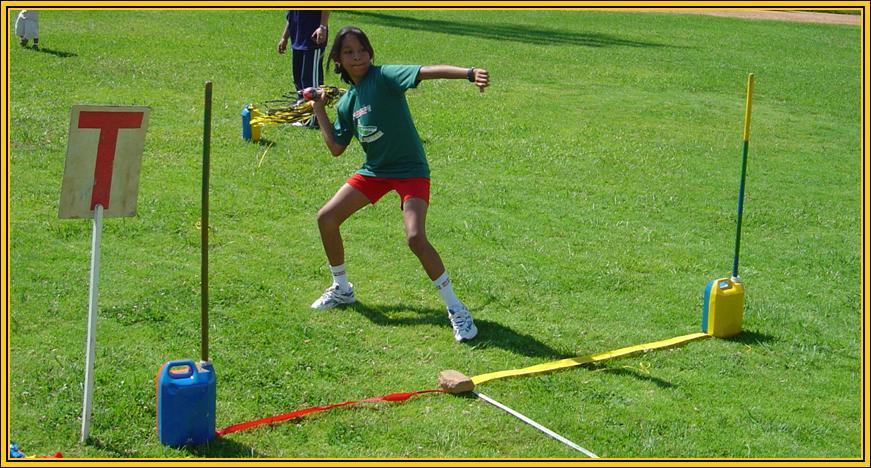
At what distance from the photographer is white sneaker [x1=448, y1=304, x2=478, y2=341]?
654cm

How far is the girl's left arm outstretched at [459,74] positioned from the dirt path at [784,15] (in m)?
31.3

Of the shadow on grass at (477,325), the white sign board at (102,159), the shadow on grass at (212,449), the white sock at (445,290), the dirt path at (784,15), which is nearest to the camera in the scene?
the white sign board at (102,159)

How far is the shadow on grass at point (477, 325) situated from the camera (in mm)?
6472

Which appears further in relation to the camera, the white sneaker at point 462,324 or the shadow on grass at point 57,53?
the shadow on grass at point 57,53

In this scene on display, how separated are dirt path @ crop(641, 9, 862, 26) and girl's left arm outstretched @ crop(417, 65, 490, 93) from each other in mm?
31295

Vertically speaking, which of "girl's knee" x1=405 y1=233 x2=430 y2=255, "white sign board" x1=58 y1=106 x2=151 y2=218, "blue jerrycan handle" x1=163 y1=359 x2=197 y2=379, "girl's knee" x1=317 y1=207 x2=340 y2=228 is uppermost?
"white sign board" x1=58 y1=106 x2=151 y2=218

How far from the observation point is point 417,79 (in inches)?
248

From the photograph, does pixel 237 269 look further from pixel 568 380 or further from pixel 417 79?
pixel 568 380

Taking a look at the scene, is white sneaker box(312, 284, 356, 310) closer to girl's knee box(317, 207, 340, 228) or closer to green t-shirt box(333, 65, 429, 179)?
girl's knee box(317, 207, 340, 228)

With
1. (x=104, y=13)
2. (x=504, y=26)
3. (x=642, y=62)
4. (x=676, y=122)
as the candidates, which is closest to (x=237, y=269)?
(x=676, y=122)

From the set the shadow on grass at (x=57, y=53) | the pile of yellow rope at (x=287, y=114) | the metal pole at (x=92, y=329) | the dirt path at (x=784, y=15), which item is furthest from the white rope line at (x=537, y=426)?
the dirt path at (x=784, y=15)

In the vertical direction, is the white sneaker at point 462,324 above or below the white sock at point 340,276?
below

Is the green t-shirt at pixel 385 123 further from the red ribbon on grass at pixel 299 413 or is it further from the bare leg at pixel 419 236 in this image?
the red ribbon on grass at pixel 299 413

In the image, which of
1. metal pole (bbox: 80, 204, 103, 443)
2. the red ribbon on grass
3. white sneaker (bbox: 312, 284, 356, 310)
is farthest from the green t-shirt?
metal pole (bbox: 80, 204, 103, 443)
